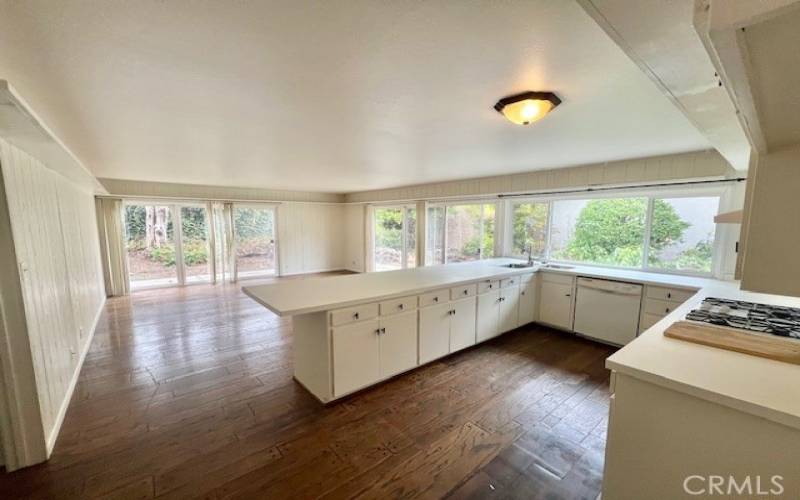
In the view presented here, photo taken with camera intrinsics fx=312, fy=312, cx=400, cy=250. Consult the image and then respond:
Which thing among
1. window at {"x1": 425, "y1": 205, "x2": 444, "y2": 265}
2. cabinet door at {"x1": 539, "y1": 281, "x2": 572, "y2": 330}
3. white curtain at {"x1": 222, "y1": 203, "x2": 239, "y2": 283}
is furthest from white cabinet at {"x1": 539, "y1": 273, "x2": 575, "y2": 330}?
white curtain at {"x1": 222, "y1": 203, "x2": 239, "y2": 283}

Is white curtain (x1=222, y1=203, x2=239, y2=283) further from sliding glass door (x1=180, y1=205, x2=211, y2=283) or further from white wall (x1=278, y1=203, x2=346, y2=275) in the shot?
white wall (x1=278, y1=203, x2=346, y2=275)

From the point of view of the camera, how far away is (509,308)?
3840mm

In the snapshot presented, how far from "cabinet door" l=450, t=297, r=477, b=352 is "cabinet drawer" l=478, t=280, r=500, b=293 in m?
0.17

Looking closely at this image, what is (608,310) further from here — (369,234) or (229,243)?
(229,243)

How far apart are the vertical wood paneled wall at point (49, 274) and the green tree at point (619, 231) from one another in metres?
5.40

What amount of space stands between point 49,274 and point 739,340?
4.43 m

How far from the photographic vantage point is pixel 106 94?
6.14 feet

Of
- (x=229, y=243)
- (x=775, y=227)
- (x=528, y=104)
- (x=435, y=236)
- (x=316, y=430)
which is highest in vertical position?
(x=528, y=104)

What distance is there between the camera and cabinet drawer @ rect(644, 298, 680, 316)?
10.3 feet

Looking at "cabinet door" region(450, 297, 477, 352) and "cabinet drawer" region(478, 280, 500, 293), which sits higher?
"cabinet drawer" region(478, 280, 500, 293)

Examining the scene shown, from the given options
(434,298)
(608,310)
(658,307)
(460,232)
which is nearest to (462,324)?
(434,298)

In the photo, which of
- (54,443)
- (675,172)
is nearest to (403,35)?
(54,443)

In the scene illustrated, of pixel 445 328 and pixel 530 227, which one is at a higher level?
pixel 530 227

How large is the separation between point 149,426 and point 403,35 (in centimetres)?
291
